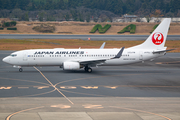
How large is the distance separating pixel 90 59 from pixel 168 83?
1426cm

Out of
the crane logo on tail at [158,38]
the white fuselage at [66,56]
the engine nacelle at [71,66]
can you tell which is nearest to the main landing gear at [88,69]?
the white fuselage at [66,56]

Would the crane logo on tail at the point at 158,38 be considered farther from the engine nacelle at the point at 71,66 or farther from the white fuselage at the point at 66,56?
the engine nacelle at the point at 71,66

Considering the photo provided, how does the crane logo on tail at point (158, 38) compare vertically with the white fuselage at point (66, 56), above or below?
above

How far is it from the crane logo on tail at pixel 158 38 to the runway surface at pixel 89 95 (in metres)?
5.33

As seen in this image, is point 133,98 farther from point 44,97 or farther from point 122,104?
point 44,97

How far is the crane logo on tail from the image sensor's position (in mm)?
45594

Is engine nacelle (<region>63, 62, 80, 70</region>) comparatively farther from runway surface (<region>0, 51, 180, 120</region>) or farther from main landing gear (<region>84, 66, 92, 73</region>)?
main landing gear (<region>84, 66, 92, 73</region>)

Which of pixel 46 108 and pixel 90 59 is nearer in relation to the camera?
pixel 46 108

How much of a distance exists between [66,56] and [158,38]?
16.6 metres

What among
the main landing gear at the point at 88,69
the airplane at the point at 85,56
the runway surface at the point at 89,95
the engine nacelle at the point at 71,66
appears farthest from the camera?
the main landing gear at the point at 88,69

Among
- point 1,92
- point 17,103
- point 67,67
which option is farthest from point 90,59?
point 17,103

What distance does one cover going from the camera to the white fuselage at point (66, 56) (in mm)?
43656

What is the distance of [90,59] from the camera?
4441 cm

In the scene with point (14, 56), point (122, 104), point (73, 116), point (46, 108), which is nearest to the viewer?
point (73, 116)
